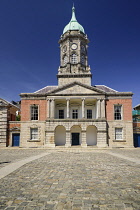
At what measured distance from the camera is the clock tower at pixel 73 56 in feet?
96.2

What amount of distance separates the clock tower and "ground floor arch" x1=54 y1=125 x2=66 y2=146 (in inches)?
356

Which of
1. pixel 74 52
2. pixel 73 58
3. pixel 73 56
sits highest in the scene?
pixel 74 52

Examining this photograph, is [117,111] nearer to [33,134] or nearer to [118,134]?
[118,134]

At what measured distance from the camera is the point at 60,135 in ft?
90.1

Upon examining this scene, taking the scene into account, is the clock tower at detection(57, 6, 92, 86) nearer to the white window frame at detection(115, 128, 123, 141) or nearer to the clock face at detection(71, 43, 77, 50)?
the clock face at detection(71, 43, 77, 50)

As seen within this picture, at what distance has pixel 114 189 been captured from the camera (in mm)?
5496

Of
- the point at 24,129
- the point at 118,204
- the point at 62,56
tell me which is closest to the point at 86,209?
the point at 118,204

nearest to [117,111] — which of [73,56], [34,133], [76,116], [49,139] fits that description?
[76,116]

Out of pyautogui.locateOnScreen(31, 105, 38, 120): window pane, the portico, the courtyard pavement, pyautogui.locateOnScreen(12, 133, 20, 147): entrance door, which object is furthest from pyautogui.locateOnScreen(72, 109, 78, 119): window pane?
the courtyard pavement

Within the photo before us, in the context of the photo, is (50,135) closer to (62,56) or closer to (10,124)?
(10,124)

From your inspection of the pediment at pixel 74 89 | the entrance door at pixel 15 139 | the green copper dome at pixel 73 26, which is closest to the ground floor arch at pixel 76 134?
the pediment at pixel 74 89

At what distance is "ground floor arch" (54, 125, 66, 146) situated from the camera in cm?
2723

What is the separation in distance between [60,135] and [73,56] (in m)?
17.1

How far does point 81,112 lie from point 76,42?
51.8ft
